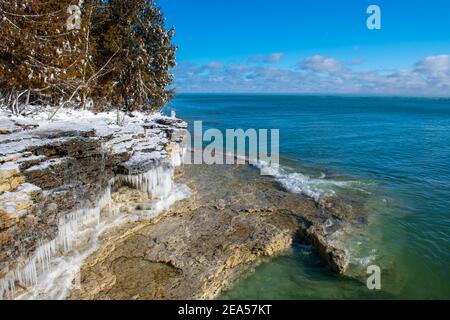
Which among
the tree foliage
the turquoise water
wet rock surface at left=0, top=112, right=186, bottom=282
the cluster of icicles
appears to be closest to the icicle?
the cluster of icicles

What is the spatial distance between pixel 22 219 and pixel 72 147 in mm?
4890

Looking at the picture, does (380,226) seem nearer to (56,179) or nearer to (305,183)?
(305,183)

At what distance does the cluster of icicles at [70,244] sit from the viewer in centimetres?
1008

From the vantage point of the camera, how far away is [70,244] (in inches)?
486

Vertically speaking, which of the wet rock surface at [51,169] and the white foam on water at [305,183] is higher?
the wet rock surface at [51,169]

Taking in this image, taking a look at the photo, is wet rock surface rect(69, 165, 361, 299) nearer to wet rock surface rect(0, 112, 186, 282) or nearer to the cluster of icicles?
the cluster of icicles

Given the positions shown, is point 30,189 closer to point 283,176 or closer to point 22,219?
point 22,219

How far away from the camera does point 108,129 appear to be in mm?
17750

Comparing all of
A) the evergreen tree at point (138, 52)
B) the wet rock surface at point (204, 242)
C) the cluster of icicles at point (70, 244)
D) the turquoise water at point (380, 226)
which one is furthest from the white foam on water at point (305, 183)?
the evergreen tree at point (138, 52)

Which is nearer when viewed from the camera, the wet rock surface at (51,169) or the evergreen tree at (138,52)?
the wet rock surface at (51,169)

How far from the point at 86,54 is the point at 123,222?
1390 cm

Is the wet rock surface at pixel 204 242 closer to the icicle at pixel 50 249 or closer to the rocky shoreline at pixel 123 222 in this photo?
the rocky shoreline at pixel 123 222

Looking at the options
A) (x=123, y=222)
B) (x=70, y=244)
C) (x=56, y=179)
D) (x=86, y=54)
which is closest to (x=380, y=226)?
(x=123, y=222)

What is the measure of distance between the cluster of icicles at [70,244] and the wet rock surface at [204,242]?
1.44 feet
